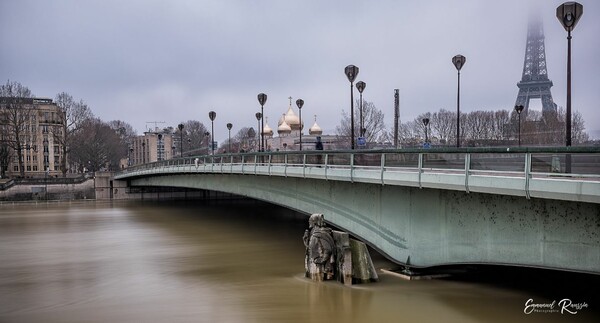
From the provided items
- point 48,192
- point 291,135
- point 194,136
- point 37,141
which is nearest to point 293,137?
point 291,135

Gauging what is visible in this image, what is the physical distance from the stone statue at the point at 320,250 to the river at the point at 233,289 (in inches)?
21.0

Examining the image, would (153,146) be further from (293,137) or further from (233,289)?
(233,289)

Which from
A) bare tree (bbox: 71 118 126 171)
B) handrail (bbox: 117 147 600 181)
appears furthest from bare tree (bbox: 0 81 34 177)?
handrail (bbox: 117 147 600 181)

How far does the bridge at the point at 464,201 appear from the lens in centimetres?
1273

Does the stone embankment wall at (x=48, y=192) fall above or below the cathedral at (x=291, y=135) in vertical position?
below

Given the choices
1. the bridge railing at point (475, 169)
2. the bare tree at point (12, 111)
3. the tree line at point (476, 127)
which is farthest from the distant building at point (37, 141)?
the bridge railing at point (475, 169)

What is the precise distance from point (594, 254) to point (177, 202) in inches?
2320

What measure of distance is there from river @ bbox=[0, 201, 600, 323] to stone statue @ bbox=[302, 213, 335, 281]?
533 mm

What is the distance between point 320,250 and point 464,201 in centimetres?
540

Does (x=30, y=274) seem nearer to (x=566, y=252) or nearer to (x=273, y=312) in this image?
(x=273, y=312)

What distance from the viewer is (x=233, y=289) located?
19.3 metres

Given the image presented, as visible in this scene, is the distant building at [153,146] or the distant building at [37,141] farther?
the distant building at [153,146]

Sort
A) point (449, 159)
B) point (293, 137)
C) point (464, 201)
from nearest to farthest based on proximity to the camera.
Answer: point (449, 159) < point (464, 201) < point (293, 137)

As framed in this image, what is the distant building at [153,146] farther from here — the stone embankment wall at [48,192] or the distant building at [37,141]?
the stone embankment wall at [48,192]
